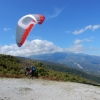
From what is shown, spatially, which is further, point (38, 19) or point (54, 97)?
point (38, 19)

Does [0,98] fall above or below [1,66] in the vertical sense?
below

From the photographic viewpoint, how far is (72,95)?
18125 millimetres

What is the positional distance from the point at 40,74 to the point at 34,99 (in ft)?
44.7

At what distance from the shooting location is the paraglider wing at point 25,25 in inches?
751

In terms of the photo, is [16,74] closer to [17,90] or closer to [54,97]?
[17,90]

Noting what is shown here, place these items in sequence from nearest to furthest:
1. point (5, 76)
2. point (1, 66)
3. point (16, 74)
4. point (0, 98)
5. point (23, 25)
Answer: point (0, 98)
point (23, 25)
point (5, 76)
point (16, 74)
point (1, 66)

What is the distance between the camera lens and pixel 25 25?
2003cm

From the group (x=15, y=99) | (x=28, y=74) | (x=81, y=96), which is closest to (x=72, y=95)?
(x=81, y=96)

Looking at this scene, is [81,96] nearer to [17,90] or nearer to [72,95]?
[72,95]

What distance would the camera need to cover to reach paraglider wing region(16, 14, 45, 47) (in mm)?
19084

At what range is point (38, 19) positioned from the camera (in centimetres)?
2072

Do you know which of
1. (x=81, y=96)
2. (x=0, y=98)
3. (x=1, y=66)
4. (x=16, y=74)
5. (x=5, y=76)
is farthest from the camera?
(x=1, y=66)

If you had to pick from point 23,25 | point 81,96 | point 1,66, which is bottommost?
point 81,96

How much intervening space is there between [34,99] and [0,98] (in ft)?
9.06
